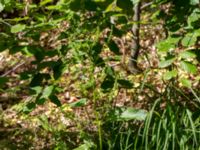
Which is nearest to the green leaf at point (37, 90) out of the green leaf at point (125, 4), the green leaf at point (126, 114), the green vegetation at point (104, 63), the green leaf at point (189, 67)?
the green vegetation at point (104, 63)

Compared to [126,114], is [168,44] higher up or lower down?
higher up

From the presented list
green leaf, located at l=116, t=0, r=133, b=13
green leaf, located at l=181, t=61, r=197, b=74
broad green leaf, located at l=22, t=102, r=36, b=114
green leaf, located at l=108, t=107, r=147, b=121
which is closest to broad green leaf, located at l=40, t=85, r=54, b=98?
broad green leaf, located at l=22, t=102, r=36, b=114

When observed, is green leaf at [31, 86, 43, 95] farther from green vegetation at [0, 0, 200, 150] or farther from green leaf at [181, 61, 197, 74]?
green leaf at [181, 61, 197, 74]

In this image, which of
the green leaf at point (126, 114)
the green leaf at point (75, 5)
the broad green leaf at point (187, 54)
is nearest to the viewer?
the green leaf at point (75, 5)

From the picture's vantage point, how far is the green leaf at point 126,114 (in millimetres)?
2732

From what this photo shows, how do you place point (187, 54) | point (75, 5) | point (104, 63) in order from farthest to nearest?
point (104, 63)
point (187, 54)
point (75, 5)

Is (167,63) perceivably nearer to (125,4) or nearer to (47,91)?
(125,4)

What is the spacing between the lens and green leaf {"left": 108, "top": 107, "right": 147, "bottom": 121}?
2.73 metres

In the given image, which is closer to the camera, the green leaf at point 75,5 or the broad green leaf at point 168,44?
the green leaf at point 75,5

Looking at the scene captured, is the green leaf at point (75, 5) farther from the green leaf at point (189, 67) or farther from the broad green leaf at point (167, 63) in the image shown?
the green leaf at point (189, 67)

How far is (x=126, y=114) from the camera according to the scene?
108 inches

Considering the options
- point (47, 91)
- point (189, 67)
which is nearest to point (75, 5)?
point (47, 91)

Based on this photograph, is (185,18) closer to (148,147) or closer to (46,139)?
(148,147)

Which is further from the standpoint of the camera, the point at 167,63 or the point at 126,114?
the point at 126,114
